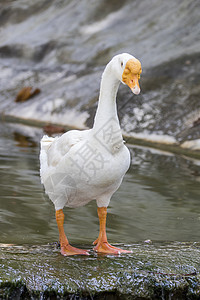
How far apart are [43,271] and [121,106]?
10.9 metres

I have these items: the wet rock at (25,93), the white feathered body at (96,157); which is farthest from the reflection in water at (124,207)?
the wet rock at (25,93)

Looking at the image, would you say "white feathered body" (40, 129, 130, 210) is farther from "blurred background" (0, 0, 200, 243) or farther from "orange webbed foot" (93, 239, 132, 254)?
"blurred background" (0, 0, 200, 243)

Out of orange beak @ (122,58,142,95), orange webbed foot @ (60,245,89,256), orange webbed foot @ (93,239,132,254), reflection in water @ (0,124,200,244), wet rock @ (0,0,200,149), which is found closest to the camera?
orange beak @ (122,58,142,95)

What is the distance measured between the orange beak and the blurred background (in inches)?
85.0

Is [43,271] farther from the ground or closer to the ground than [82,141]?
closer to the ground

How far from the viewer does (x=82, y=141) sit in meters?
4.50

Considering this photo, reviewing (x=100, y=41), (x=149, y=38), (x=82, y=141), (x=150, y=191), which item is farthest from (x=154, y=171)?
(x=100, y=41)

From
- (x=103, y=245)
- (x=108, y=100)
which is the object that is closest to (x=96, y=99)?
(x=103, y=245)

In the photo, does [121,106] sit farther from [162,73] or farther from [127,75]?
[127,75]

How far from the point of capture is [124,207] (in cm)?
727

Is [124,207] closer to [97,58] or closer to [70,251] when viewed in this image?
[70,251]

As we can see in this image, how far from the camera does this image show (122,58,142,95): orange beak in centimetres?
422

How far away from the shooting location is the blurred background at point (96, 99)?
6.60m

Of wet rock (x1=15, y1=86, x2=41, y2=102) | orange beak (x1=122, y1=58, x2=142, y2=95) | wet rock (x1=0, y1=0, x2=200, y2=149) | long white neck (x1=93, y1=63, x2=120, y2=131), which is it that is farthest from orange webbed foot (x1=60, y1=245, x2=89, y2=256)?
wet rock (x1=15, y1=86, x2=41, y2=102)
